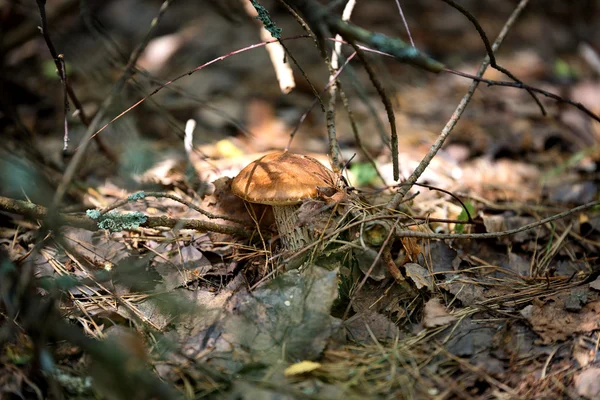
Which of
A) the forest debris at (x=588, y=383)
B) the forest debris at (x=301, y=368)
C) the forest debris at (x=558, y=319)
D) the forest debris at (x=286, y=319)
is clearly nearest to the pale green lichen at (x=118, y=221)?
the forest debris at (x=286, y=319)

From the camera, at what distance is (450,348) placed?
6.40 feet

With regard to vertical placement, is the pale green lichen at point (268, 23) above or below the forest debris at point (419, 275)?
above

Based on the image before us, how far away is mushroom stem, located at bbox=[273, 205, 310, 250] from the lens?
2253 mm

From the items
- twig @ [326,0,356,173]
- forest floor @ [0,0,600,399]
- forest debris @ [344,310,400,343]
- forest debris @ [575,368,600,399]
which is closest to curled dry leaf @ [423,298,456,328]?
forest floor @ [0,0,600,399]

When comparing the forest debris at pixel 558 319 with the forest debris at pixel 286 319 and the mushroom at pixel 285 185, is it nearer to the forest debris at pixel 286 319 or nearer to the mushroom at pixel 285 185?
the forest debris at pixel 286 319

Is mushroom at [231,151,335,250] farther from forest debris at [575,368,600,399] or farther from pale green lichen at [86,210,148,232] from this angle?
forest debris at [575,368,600,399]

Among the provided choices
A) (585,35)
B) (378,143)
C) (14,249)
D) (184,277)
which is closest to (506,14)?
(585,35)

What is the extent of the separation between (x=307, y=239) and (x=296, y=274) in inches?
8.5

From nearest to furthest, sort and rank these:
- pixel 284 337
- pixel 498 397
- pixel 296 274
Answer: pixel 498 397 → pixel 284 337 → pixel 296 274

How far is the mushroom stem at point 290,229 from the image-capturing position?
2.25 m

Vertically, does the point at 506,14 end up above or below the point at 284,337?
above

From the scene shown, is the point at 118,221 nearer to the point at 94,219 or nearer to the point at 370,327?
the point at 94,219

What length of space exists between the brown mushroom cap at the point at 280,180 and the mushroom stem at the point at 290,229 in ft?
0.37

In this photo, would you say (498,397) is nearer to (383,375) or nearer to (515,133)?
(383,375)
